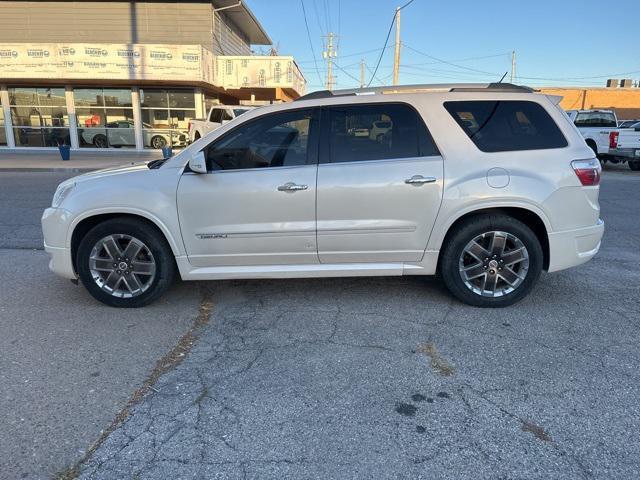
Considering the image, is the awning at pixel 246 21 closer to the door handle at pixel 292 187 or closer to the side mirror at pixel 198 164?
the side mirror at pixel 198 164

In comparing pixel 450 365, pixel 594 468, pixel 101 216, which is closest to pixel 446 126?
pixel 450 365

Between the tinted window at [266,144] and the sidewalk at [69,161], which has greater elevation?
the tinted window at [266,144]

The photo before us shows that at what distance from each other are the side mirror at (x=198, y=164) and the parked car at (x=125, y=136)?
19.7 m

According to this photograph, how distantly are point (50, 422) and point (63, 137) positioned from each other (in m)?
23.9

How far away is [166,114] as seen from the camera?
2234 centimetres

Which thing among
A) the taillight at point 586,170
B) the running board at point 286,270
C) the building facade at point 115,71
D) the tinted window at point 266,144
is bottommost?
the running board at point 286,270

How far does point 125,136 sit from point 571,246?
73.5 ft

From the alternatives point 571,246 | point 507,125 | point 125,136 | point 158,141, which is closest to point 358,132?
point 507,125

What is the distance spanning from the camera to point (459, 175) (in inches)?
157

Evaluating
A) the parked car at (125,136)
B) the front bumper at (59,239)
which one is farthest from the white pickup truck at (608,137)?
the parked car at (125,136)

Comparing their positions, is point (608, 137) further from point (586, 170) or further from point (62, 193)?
point (62, 193)

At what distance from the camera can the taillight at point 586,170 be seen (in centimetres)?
404

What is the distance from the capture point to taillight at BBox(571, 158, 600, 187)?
13.3ft

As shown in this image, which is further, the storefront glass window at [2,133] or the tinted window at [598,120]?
the storefront glass window at [2,133]
